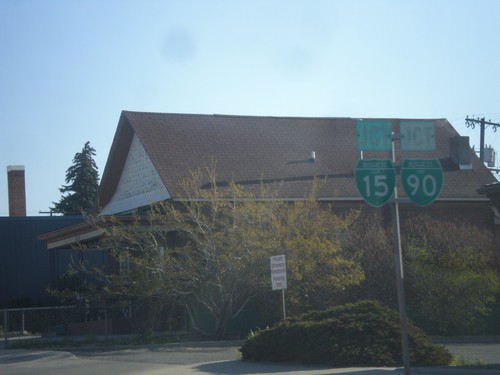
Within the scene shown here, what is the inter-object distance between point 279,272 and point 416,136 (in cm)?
817

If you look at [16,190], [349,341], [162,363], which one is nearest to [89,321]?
[162,363]

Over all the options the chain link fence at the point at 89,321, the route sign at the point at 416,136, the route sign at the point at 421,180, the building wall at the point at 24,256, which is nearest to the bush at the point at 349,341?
the route sign at the point at 421,180

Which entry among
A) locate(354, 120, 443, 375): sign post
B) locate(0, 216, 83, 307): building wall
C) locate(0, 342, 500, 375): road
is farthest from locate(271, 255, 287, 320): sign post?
locate(0, 216, 83, 307): building wall

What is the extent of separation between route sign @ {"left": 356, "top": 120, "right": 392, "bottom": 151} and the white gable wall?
57.5 feet

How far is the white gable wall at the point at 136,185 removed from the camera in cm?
2944

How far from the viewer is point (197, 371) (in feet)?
51.5

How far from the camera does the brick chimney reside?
137 ft

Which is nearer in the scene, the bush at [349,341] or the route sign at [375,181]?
the route sign at [375,181]

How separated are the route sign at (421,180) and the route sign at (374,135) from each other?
17.8 inches

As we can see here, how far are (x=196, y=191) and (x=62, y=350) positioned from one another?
19.3 ft

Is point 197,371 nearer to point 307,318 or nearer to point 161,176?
point 307,318

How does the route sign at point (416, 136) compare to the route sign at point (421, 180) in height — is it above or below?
above

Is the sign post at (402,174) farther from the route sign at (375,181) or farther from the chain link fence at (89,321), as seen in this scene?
the chain link fence at (89,321)

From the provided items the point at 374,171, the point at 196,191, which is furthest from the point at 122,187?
the point at 374,171
